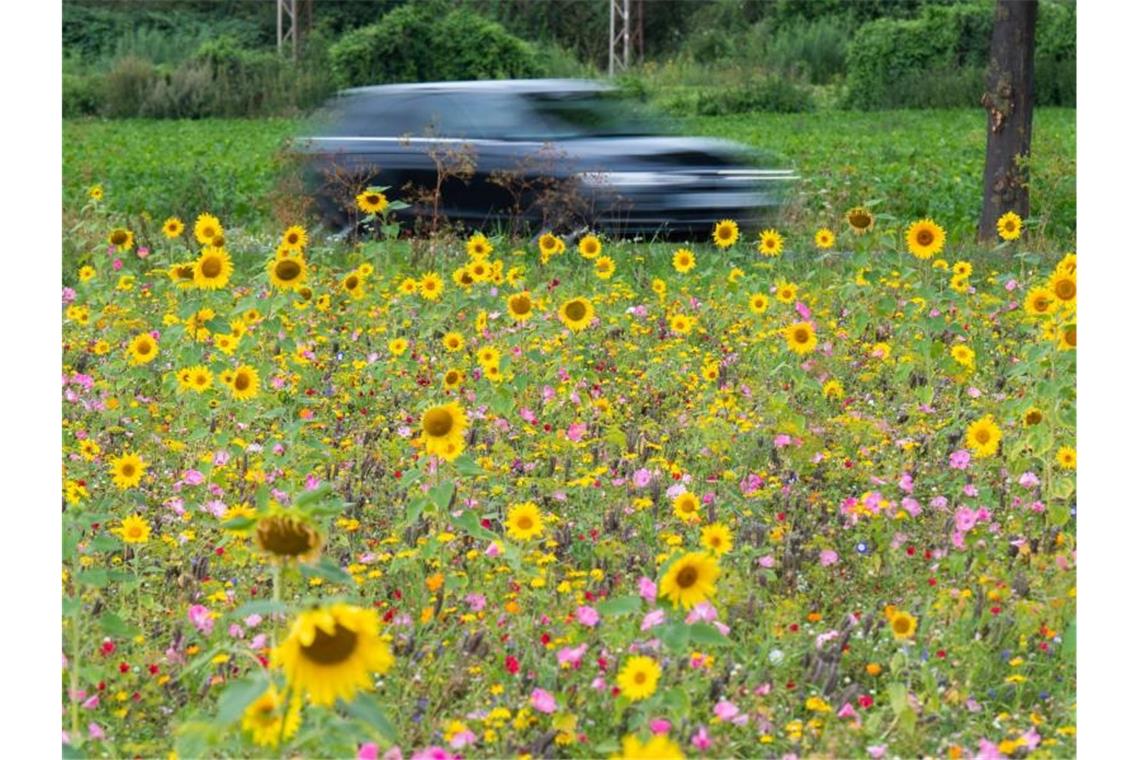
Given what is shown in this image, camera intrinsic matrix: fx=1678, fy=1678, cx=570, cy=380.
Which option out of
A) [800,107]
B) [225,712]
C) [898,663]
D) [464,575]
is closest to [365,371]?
[464,575]

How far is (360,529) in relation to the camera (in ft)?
14.4

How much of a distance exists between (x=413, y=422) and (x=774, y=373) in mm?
1222

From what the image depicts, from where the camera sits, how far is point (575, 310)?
505 centimetres

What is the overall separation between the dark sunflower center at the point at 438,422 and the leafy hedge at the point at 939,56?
70.7ft

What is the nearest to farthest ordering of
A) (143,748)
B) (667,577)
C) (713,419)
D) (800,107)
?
(667,577)
(143,748)
(713,419)
(800,107)

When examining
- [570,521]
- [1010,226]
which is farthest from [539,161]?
[570,521]

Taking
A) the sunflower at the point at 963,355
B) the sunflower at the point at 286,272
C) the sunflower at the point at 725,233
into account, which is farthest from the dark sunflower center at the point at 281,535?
the sunflower at the point at 725,233

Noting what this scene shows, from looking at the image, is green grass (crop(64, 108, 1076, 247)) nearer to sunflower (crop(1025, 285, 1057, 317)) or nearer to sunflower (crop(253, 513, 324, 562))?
sunflower (crop(1025, 285, 1057, 317))

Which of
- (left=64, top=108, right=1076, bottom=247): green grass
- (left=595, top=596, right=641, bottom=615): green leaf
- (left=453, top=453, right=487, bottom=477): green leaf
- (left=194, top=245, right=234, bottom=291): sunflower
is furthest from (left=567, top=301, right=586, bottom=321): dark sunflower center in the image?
(left=595, top=596, right=641, bottom=615): green leaf

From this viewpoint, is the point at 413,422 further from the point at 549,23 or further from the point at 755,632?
the point at 549,23

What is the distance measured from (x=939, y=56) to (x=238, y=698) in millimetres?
25546

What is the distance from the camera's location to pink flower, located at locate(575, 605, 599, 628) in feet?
11.1

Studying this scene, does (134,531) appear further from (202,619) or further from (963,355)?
(963,355)

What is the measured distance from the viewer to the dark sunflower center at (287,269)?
17.0ft
